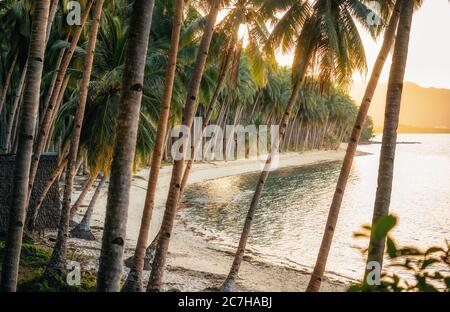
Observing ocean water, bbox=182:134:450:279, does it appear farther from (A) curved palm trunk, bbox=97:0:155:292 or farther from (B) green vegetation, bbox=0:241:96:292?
(A) curved palm trunk, bbox=97:0:155:292

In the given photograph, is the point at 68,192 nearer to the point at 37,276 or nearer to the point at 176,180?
the point at 37,276

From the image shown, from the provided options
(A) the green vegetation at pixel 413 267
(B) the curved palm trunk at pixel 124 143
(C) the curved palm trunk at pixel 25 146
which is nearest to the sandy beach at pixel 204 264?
(C) the curved palm trunk at pixel 25 146

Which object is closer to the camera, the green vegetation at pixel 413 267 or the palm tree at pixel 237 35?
the green vegetation at pixel 413 267

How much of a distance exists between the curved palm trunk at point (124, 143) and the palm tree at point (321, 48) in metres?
8.08

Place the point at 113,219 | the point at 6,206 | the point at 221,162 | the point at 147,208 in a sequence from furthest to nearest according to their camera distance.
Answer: the point at 221,162 → the point at 6,206 → the point at 147,208 → the point at 113,219

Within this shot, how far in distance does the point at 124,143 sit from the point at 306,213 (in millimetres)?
30157

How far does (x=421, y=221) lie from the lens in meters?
33.9

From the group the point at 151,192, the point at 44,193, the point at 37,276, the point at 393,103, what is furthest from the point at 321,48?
the point at 37,276

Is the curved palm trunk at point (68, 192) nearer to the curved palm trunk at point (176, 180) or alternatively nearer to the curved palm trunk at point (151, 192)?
the curved palm trunk at point (151, 192)

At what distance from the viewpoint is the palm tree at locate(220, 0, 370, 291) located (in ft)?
39.7

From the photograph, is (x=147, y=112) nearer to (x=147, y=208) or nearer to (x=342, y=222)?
(x=147, y=208)

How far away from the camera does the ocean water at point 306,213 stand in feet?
74.6

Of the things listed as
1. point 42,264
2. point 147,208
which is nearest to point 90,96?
point 42,264
